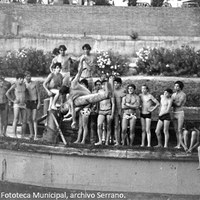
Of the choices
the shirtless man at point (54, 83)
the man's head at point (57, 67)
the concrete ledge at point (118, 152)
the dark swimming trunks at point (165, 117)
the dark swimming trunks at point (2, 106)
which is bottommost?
the concrete ledge at point (118, 152)

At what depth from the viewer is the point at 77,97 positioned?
14.1 m

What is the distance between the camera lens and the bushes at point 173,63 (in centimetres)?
2439

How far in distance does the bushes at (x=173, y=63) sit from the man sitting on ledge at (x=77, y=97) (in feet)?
34.5

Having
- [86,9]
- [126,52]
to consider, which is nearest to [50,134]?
[126,52]

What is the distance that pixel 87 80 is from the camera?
1498 centimetres

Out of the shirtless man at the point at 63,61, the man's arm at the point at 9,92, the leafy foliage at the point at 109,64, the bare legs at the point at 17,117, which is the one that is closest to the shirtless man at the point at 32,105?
the bare legs at the point at 17,117

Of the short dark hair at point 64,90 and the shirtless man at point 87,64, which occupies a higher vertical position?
the shirtless man at point 87,64

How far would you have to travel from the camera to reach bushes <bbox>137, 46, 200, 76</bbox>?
24.4 meters

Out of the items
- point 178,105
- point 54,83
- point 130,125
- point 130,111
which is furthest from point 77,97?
point 178,105

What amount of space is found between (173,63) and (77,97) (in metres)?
10.9

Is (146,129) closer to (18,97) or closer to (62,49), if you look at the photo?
(62,49)

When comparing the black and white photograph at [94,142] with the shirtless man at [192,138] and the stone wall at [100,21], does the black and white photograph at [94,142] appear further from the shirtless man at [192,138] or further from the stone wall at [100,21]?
the stone wall at [100,21]

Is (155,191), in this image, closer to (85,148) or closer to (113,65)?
(85,148)

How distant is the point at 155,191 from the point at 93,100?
2.19m
